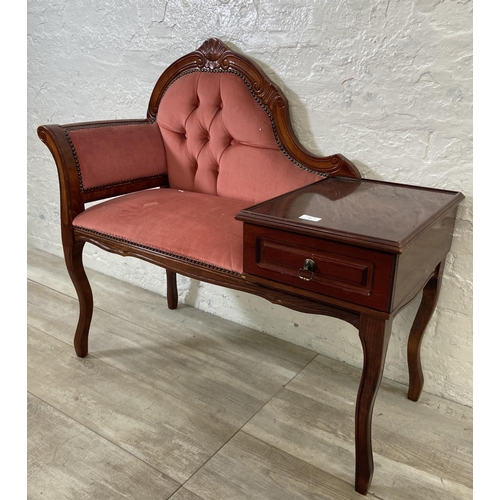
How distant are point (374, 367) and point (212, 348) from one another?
97 cm

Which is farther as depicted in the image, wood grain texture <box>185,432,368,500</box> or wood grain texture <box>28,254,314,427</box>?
wood grain texture <box>28,254,314,427</box>

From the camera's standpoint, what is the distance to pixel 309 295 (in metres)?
1.25

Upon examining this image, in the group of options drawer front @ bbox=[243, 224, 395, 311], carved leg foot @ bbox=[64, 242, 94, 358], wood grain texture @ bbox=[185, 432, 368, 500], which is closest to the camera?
drawer front @ bbox=[243, 224, 395, 311]

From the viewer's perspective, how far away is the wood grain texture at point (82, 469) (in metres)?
1.36

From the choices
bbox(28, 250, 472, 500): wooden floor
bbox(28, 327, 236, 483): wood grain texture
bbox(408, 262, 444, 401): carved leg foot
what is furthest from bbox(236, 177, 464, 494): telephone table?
bbox(28, 327, 236, 483): wood grain texture

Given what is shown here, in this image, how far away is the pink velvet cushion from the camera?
1.47m

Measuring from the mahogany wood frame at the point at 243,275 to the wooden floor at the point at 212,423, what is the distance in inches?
5.3

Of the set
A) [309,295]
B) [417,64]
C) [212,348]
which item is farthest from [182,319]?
[417,64]

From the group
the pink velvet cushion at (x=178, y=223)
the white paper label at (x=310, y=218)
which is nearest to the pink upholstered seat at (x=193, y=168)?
the pink velvet cushion at (x=178, y=223)

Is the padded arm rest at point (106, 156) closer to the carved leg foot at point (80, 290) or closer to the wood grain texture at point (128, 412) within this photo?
the carved leg foot at point (80, 290)

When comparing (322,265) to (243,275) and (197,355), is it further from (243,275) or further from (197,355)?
(197,355)

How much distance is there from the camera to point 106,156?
1858mm

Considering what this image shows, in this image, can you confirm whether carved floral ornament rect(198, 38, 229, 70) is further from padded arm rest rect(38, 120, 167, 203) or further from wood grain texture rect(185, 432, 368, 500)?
wood grain texture rect(185, 432, 368, 500)
